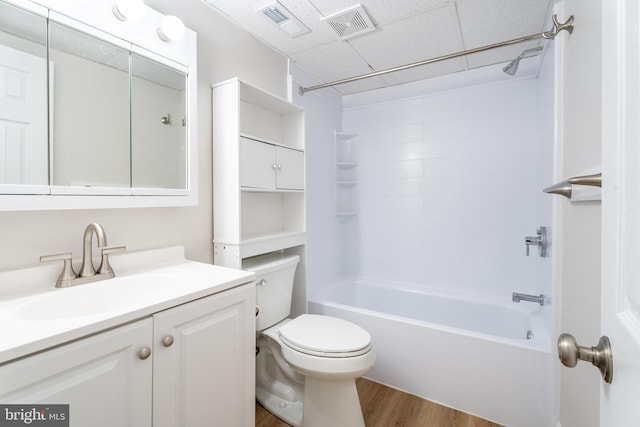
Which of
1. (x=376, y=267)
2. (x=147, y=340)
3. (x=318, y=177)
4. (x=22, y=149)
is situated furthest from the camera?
(x=376, y=267)

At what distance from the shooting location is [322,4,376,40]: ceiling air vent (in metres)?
1.59

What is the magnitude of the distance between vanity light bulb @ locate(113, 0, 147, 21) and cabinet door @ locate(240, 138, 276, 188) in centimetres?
63

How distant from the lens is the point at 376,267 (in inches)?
112

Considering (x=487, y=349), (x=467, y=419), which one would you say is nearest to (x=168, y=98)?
(x=487, y=349)

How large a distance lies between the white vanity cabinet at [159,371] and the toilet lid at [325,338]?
0.85 feet

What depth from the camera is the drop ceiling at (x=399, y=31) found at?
5.10 feet

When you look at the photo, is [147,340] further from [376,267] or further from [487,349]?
[376,267]

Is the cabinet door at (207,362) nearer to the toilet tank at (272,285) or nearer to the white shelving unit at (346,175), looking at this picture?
the toilet tank at (272,285)

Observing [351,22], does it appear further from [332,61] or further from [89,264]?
[89,264]

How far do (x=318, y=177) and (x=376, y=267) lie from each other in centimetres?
105

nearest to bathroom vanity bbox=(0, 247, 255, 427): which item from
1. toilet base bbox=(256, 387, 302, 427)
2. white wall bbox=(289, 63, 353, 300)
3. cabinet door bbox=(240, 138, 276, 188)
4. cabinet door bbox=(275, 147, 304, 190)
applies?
toilet base bbox=(256, 387, 302, 427)

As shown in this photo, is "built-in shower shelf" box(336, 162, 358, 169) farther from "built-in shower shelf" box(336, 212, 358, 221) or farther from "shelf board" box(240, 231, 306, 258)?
"shelf board" box(240, 231, 306, 258)

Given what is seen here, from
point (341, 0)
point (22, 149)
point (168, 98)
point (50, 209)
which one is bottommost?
point (50, 209)

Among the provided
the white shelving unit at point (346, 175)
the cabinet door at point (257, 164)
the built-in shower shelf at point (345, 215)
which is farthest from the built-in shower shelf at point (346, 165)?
the cabinet door at point (257, 164)
